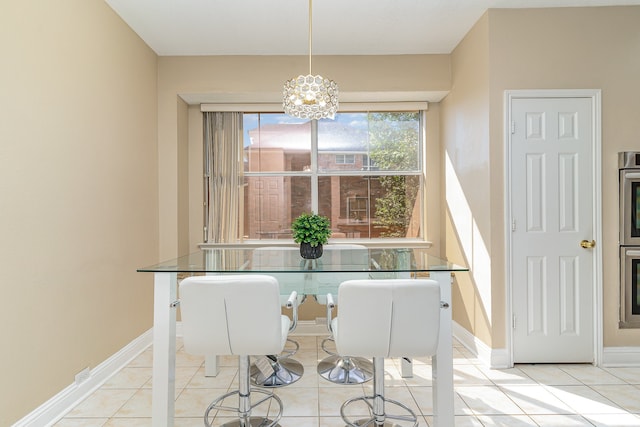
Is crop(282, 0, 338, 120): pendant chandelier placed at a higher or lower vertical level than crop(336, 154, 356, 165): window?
higher

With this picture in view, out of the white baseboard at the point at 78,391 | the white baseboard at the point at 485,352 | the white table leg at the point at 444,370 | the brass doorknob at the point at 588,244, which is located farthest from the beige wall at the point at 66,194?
the brass doorknob at the point at 588,244

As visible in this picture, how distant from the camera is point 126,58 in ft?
10.2

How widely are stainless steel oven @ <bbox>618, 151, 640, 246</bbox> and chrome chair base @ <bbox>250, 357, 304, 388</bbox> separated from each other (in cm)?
286

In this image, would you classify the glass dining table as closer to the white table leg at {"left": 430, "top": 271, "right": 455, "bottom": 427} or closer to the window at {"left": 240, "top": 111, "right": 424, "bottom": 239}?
the white table leg at {"left": 430, "top": 271, "right": 455, "bottom": 427}

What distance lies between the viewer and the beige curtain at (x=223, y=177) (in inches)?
160

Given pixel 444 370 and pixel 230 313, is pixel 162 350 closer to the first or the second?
pixel 230 313

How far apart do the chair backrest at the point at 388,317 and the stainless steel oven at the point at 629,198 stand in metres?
2.26

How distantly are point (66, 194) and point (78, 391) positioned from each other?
1330 millimetres

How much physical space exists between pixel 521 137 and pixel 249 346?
2.65 meters

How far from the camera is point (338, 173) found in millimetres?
4176

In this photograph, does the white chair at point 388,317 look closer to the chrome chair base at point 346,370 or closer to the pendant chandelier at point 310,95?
the chrome chair base at point 346,370

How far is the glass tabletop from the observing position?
78.3 inches

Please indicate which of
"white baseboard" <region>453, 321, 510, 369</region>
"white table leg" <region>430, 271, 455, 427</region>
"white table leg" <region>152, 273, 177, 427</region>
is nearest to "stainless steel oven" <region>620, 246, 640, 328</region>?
"white baseboard" <region>453, 321, 510, 369</region>

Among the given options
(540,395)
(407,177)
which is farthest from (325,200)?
(540,395)
